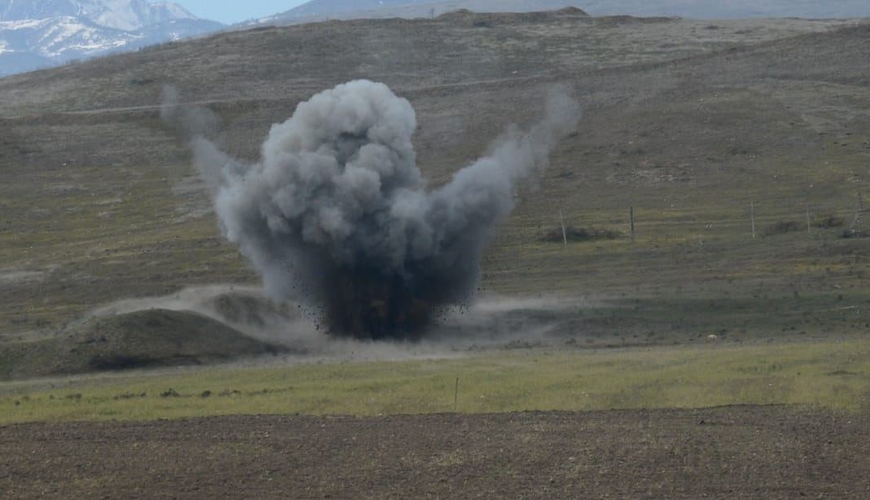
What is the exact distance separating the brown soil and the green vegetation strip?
1.31 metres

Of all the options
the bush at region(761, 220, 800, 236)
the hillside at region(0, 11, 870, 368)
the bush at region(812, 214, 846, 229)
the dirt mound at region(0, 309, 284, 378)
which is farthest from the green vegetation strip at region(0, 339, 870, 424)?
the bush at region(812, 214, 846, 229)

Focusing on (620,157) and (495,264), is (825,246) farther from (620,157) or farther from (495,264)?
(620,157)

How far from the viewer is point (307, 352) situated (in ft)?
150

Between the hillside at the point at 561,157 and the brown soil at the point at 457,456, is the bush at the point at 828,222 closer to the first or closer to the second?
the hillside at the point at 561,157

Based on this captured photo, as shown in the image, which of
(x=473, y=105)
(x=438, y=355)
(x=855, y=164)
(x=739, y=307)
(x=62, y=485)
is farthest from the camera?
(x=473, y=105)

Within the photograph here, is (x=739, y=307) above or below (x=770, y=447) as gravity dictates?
below

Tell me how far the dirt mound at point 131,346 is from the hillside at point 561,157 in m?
3.19

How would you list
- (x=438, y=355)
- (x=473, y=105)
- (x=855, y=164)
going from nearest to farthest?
(x=438, y=355), (x=855, y=164), (x=473, y=105)

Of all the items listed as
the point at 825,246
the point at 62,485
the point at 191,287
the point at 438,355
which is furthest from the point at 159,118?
the point at 62,485

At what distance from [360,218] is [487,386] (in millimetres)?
15517

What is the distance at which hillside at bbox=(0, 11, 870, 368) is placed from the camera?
189 ft

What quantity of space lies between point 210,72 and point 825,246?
78.8m

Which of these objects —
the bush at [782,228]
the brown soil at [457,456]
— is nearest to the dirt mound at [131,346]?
Answer: the brown soil at [457,456]

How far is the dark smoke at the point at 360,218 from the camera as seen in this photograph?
48688 mm
